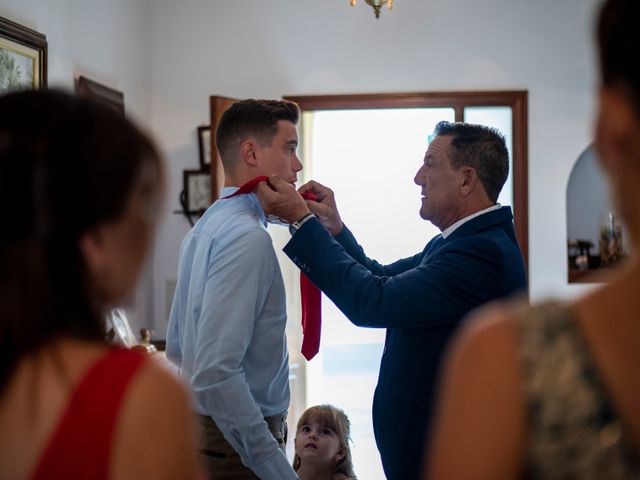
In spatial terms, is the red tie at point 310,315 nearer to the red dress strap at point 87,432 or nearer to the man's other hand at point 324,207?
the man's other hand at point 324,207

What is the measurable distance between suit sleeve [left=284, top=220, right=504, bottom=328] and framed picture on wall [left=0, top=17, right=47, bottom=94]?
1.96m

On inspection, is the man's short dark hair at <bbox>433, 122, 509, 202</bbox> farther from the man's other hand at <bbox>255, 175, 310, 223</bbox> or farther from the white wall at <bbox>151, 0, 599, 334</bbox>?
the white wall at <bbox>151, 0, 599, 334</bbox>

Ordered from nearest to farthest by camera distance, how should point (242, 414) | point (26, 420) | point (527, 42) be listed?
1. point (26, 420)
2. point (242, 414)
3. point (527, 42)

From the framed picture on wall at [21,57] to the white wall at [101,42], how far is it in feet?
0.25

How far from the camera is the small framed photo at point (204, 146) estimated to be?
6.00 metres

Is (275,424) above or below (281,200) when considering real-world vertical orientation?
below

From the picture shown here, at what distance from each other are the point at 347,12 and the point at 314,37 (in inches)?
11.1

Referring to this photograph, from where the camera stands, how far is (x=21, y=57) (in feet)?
13.3

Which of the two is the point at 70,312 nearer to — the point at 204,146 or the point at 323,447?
the point at 323,447

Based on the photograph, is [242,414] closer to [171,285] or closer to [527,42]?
[171,285]

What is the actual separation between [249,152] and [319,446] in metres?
1.61

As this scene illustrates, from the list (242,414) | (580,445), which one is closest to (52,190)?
(580,445)

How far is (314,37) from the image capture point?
607 cm

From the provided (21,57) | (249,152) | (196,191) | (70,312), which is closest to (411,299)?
(249,152)
